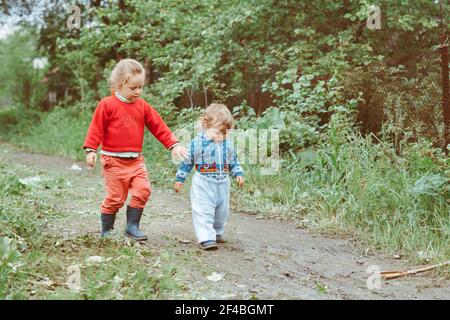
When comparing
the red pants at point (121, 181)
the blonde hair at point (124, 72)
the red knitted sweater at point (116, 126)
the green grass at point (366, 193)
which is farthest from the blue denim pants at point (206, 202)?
the green grass at point (366, 193)

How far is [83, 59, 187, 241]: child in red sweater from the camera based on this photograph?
4348 mm

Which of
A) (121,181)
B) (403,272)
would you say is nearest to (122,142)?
(121,181)

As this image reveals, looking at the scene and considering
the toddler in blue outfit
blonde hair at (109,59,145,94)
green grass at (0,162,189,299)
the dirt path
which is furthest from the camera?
the toddler in blue outfit

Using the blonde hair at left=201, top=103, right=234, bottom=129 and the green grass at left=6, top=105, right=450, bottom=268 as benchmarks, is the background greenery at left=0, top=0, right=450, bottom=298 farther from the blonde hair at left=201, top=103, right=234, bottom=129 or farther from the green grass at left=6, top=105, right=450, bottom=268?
the blonde hair at left=201, top=103, right=234, bottom=129

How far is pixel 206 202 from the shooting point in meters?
4.46

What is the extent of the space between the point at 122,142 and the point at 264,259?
150 centimetres

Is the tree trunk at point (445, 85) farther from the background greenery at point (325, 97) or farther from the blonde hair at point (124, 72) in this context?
the blonde hair at point (124, 72)

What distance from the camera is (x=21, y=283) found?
3225 mm

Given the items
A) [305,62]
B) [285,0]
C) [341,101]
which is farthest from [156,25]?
[341,101]

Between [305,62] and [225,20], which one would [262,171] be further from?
[225,20]

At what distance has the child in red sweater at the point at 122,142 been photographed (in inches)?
171

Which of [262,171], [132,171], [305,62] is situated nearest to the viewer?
[132,171]

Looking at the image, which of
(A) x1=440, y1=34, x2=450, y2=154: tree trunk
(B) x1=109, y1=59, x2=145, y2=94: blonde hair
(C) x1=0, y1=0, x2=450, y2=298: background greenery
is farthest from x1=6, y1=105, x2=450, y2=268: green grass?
(B) x1=109, y1=59, x2=145, y2=94: blonde hair

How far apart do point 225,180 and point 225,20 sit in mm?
4794
